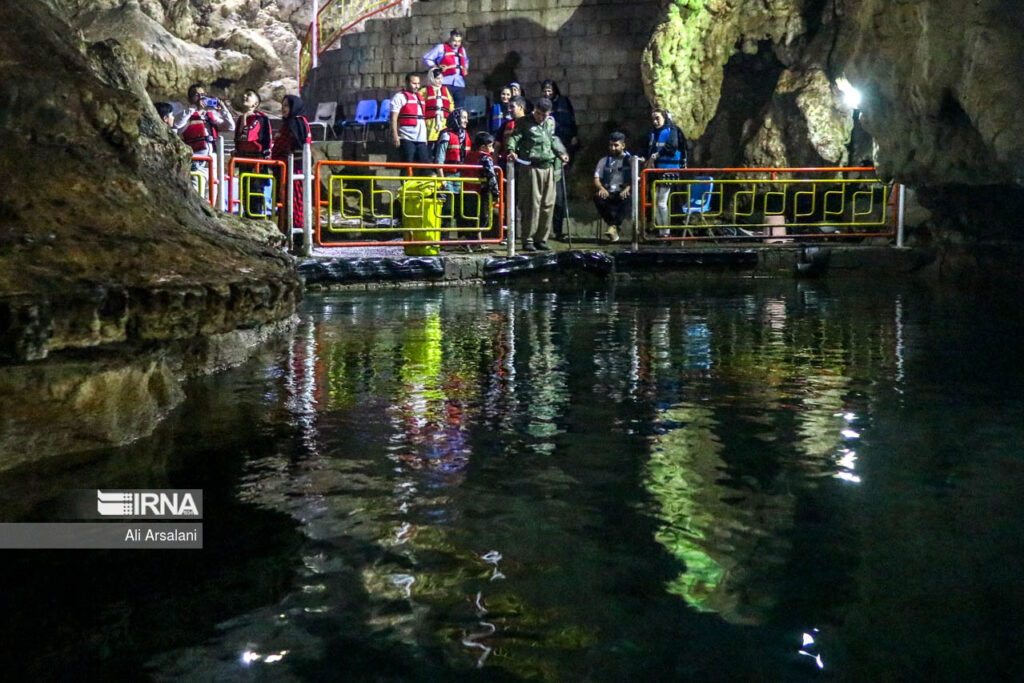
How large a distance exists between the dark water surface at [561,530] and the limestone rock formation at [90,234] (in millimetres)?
583

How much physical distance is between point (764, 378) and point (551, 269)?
7.81 meters

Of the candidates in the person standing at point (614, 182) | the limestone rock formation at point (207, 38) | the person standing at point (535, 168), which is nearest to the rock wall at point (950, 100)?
the person standing at point (614, 182)

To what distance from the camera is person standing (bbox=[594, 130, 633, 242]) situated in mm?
16484

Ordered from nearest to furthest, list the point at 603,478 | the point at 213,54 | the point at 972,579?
the point at 972,579 → the point at 603,478 → the point at 213,54

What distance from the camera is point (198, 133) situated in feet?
47.2

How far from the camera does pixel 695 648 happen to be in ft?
9.04

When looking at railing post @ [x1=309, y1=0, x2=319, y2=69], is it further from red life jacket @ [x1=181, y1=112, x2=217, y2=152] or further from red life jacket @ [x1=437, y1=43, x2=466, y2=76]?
red life jacket @ [x1=181, y1=112, x2=217, y2=152]

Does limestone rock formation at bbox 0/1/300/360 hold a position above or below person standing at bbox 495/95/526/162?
below

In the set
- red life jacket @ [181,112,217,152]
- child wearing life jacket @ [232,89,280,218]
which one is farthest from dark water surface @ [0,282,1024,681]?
child wearing life jacket @ [232,89,280,218]

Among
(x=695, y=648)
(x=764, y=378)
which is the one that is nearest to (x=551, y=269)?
(x=764, y=378)

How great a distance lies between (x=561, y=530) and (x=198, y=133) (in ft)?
38.9

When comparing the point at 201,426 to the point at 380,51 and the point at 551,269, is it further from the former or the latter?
the point at 380,51

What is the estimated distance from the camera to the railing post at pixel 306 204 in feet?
44.0

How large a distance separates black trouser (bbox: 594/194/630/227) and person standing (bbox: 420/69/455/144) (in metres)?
2.85
